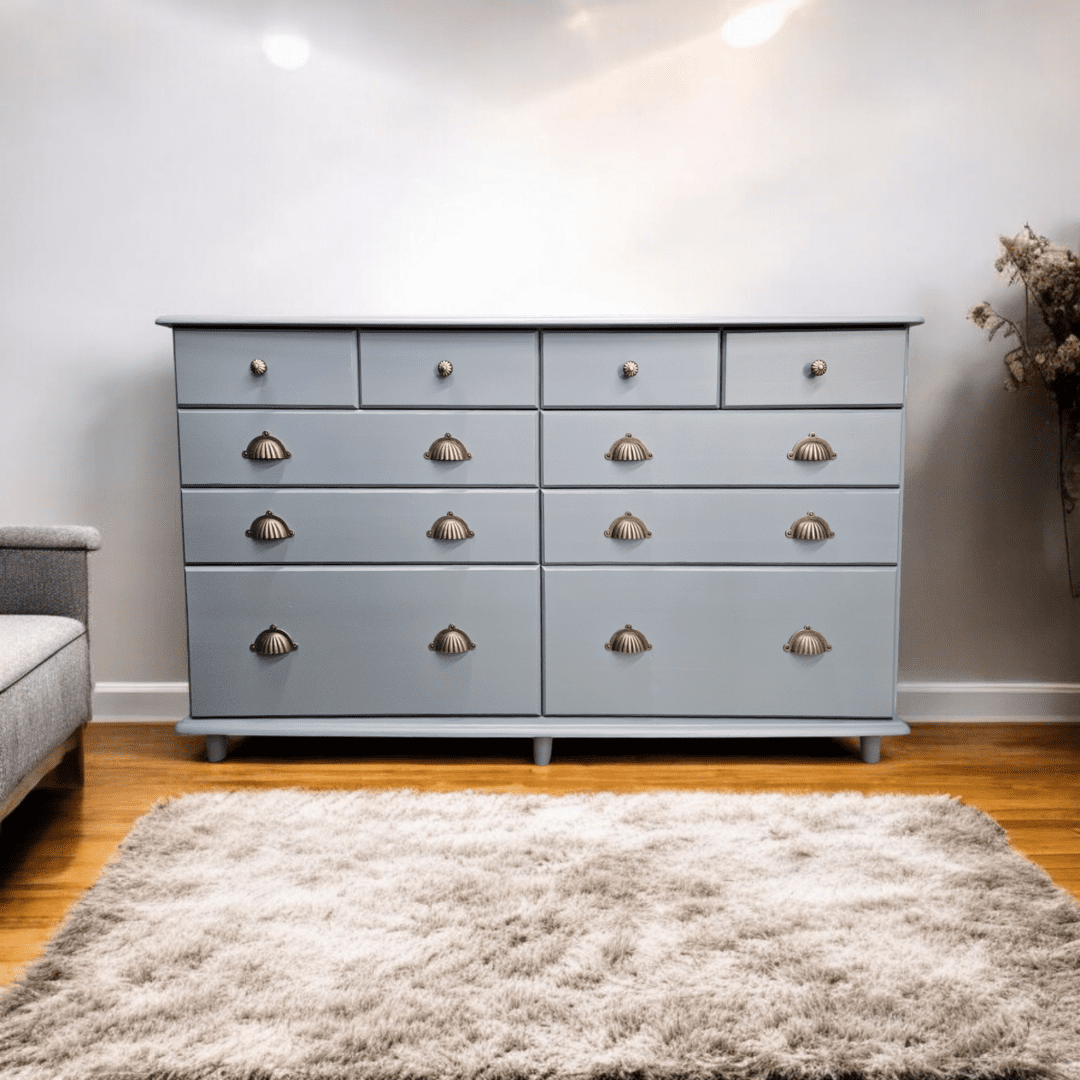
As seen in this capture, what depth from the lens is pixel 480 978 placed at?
1363mm

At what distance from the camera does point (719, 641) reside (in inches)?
91.4

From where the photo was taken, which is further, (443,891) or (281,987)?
(443,891)

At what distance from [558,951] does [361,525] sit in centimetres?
120

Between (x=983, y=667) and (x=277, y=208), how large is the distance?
2.43m

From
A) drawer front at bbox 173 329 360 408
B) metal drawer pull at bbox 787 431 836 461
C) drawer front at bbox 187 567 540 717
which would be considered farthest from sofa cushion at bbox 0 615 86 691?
metal drawer pull at bbox 787 431 836 461

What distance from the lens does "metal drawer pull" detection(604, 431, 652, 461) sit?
2.27 metres

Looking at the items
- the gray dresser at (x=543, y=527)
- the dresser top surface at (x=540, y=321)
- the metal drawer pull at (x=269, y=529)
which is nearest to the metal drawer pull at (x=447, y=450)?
the gray dresser at (x=543, y=527)

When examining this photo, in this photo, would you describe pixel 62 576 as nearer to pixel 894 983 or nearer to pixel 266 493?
pixel 266 493

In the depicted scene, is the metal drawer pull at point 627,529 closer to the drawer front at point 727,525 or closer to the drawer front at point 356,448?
the drawer front at point 727,525

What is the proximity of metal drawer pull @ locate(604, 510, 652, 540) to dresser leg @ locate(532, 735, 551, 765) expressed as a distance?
1.75 ft

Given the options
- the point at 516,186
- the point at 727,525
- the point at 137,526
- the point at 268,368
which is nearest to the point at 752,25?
the point at 516,186

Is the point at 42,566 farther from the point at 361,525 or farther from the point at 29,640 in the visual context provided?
the point at 361,525

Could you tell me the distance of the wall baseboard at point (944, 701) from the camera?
2736mm

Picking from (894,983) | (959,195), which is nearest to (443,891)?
(894,983)
